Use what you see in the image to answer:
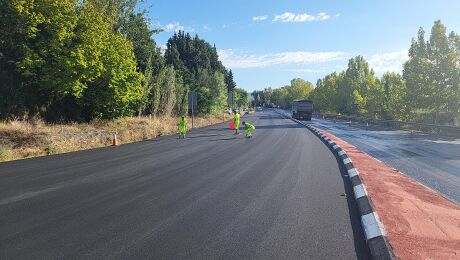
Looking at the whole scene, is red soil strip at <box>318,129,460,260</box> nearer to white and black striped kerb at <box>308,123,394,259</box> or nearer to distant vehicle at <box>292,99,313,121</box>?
white and black striped kerb at <box>308,123,394,259</box>

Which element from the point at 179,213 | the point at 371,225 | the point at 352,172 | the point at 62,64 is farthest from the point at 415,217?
the point at 62,64

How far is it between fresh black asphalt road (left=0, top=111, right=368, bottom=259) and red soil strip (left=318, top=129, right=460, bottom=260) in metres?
0.48

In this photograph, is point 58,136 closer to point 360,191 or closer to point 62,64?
point 62,64

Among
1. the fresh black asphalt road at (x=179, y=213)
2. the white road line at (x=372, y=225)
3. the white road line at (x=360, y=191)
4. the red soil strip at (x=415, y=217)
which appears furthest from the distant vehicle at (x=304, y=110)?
the white road line at (x=372, y=225)

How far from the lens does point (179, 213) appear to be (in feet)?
22.0

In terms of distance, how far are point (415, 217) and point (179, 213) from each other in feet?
12.4

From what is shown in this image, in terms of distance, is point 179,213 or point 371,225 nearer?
point 371,225

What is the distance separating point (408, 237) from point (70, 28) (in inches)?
798

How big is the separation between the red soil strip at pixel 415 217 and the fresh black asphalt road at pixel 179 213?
48 cm

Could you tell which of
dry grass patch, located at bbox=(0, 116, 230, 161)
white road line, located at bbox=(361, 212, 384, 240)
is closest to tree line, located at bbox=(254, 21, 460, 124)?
dry grass patch, located at bbox=(0, 116, 230, 161)

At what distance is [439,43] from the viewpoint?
3828cm

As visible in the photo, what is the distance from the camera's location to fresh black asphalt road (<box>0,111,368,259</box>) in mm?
4953

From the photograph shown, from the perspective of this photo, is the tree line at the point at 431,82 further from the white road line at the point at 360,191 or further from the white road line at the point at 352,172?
the white road line at the point at 360,191

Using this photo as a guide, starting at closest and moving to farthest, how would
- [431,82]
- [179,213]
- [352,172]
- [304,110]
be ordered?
1. [179,213]
2. [352,172]
3. [431,82]
4. [304,110]
